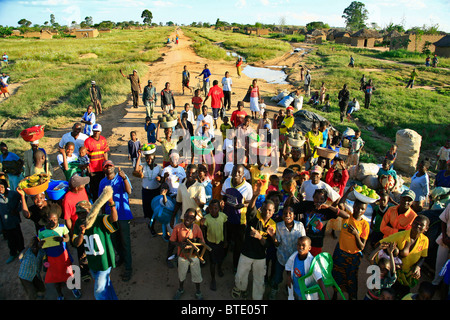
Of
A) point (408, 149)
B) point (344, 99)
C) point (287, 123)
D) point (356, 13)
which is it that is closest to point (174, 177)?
point (287, 123)

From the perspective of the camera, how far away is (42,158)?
17.5 ft

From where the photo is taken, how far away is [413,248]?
12.3 feet

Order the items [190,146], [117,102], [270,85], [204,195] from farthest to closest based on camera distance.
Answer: [270,85]
[117,102]
[190,146]
[204,195]

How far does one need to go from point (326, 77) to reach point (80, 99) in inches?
698

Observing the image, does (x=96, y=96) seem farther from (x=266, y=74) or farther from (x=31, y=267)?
(x=266, y=74)

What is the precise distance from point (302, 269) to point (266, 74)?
2367 cm

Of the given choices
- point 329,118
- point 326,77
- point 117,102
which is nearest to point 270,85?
point 326,77

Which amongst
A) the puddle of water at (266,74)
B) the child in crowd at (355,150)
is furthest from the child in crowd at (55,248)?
the puddle of water at (266,74)

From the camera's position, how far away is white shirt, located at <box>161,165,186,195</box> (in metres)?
5.14

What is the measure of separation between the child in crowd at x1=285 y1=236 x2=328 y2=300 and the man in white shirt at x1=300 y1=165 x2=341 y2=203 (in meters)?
1.40

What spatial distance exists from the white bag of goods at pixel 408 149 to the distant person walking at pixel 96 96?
1186cm

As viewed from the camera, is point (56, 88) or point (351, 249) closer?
point (351, 249)
